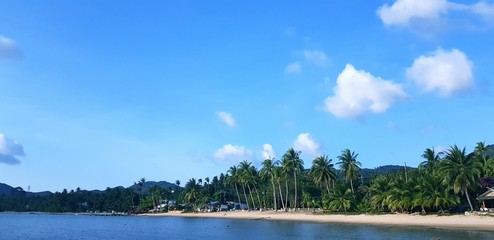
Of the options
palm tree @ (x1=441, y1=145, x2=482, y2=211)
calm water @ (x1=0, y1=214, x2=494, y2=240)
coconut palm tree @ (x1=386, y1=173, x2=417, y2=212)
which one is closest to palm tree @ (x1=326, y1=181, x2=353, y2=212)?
coconut palm tree @ (x1=386, y1=173, x2=417, y2=212)

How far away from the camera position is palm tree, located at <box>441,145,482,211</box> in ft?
187

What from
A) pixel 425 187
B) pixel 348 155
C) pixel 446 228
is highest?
pixel 348 155

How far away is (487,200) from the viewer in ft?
Answer: 197

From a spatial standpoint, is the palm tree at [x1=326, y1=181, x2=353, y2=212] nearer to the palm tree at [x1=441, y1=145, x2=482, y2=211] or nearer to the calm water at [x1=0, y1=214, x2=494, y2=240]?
the calm water at [x1=0, y1=214, x2=494, y2=240]

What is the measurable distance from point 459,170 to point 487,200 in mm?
7139

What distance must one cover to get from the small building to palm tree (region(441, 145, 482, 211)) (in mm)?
1655

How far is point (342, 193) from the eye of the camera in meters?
81.5

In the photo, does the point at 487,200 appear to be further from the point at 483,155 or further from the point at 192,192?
the point at 192,192

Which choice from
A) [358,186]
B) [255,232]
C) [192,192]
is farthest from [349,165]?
[192,192]

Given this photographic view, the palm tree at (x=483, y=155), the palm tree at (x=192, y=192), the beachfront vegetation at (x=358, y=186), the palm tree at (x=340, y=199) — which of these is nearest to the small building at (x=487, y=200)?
the beachfront vegetation at (x=358, y=186)

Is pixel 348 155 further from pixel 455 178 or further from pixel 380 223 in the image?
pixel 455 178

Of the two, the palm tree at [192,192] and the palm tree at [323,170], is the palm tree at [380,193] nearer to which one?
the palm tree at [323,170]

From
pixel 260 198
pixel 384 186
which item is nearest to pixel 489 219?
pixel 384 186

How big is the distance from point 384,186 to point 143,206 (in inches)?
4185
